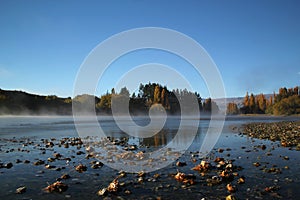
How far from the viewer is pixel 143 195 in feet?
23.9

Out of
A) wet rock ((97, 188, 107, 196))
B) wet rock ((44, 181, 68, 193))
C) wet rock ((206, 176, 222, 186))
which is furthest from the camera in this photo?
wet rock ((206, 176, 222, 186))

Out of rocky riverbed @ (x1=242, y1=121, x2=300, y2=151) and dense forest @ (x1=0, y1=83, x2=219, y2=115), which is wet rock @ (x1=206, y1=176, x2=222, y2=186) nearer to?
rocky riverbed @ (x1=242, y1=121, x2=300, y2=151)

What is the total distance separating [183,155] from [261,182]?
6.02 m

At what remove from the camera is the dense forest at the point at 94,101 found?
137 meters

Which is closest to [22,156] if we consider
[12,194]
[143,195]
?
[12,194]

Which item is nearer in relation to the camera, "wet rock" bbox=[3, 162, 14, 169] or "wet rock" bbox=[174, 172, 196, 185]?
"wet rock" bbox=[174, 172, 196, 185]

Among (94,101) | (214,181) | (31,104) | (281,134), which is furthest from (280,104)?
(31,104)

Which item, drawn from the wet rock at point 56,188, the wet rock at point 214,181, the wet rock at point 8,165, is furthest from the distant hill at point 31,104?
the wet rock at point 214,181

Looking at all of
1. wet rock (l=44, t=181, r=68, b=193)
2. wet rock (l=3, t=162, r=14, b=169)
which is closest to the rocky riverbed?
wet rock (l=44, t=181, r=68, b=193)

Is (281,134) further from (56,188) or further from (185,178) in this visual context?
(56,188)

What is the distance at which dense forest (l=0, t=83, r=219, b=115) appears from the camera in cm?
13688

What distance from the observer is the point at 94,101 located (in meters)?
158

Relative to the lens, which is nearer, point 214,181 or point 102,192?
point 102,192

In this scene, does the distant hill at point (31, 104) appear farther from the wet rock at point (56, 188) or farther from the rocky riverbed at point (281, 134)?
the wet rock at point (56, 188)
